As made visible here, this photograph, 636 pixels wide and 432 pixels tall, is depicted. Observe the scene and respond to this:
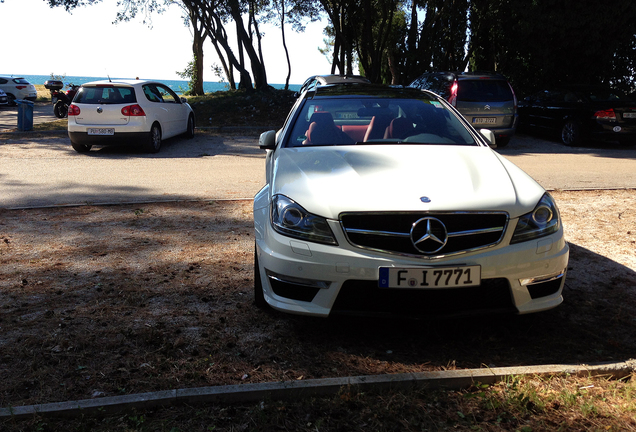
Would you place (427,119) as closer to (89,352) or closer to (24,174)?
(89,352)

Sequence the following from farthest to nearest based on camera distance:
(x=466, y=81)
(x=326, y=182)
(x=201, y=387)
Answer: (x=466, y=81), (x=326, y=182), (x=201, y=387)

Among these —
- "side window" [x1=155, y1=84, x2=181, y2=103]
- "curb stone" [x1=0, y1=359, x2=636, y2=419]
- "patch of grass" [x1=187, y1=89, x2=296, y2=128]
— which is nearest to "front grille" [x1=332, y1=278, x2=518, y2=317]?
"curb stone" [x1=0, y1=359, x2=636, y2=419]

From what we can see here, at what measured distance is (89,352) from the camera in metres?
3.41

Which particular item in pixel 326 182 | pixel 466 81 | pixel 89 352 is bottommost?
pixel 89 352

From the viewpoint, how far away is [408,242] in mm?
3297

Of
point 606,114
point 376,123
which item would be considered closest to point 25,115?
point 376,123

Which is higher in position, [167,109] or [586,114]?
[586,114]

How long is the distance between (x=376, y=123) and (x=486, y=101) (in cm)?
922

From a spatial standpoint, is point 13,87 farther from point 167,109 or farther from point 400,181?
point 400,181

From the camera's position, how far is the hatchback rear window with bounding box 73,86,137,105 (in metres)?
12.5

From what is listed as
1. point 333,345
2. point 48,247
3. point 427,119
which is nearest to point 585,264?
point 427,119

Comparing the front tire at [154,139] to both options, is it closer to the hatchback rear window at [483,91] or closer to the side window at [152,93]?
the side window at [152,93]

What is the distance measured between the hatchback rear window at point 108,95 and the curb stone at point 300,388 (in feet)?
35.2

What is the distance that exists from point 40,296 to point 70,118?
9.40m
